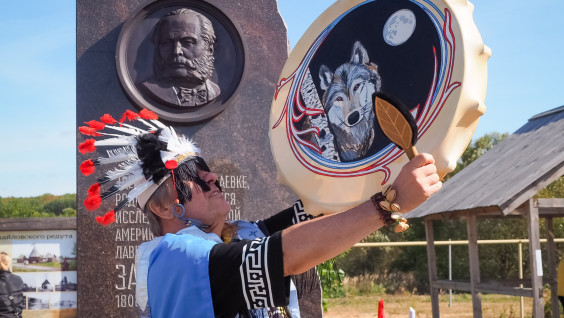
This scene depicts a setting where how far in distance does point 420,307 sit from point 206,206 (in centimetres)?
1347

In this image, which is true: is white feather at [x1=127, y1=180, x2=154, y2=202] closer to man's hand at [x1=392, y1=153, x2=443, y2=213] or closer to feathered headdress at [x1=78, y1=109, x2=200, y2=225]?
feathered headdress at [x1=78, y1=109, x2=200, y2=225]

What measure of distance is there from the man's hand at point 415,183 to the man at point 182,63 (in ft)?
10.2

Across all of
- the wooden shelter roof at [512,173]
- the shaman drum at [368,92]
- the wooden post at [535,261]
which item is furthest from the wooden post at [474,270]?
the shaman drum at [368,92]

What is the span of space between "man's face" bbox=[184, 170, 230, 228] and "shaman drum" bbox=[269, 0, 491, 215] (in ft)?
0.86

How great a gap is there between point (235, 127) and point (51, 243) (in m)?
1.86

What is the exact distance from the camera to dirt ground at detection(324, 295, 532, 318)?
13.5 meters

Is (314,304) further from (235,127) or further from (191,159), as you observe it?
(191,159)

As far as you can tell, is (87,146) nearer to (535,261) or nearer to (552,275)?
(535,261)

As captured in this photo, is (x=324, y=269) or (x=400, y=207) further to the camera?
(x=324, y=269)

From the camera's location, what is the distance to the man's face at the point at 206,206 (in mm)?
2062

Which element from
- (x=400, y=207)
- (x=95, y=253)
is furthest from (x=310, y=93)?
(x=95, y=253)

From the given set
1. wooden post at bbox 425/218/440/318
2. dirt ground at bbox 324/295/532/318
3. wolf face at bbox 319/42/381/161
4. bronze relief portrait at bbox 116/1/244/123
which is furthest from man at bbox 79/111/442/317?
dirt ground at bbox 324/295/532/318

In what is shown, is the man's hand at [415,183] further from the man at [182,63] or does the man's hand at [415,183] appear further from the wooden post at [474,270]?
the wooden post at [474,270]

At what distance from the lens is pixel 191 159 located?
217 cm
